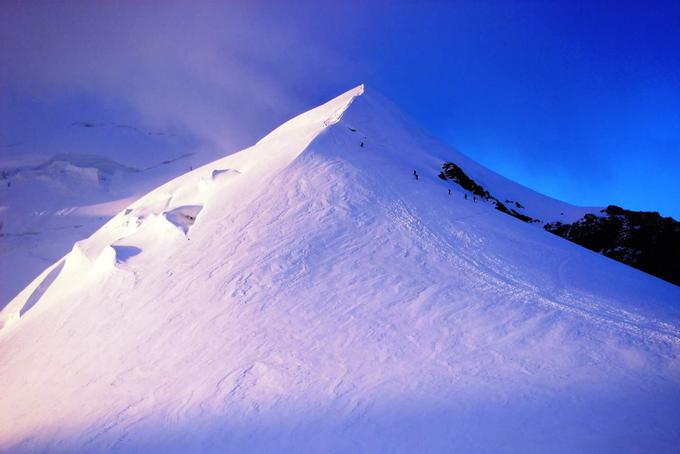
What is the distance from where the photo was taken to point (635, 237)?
46.1ft

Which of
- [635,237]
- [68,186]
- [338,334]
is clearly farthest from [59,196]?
[635,237]

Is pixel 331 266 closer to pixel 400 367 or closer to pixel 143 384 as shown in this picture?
pixel 400 367

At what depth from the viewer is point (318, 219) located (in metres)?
9.72

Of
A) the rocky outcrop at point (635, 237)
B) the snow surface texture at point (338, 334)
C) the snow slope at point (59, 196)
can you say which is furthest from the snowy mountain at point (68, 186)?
the rocky outcrop at point (635, 237)

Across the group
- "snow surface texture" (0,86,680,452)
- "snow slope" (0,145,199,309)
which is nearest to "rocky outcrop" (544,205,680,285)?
"snow surface texture" (0,86,680,452)

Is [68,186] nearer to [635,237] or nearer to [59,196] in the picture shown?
[59,196]

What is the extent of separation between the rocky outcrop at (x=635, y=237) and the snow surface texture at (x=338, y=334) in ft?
16.4

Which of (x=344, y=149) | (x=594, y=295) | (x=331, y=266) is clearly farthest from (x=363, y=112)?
(x=594, y=295)

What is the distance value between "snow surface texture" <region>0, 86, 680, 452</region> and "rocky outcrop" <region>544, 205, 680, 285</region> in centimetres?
500

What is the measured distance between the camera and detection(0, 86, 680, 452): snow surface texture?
189 inches

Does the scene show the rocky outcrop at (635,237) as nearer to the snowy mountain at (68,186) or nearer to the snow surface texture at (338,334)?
the snow surface texture at (338,334)

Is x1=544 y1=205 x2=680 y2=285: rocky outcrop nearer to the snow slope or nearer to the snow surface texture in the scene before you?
the snow surface texture

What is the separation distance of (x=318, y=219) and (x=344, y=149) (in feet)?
13.3

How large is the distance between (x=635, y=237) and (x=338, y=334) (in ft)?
42.1
